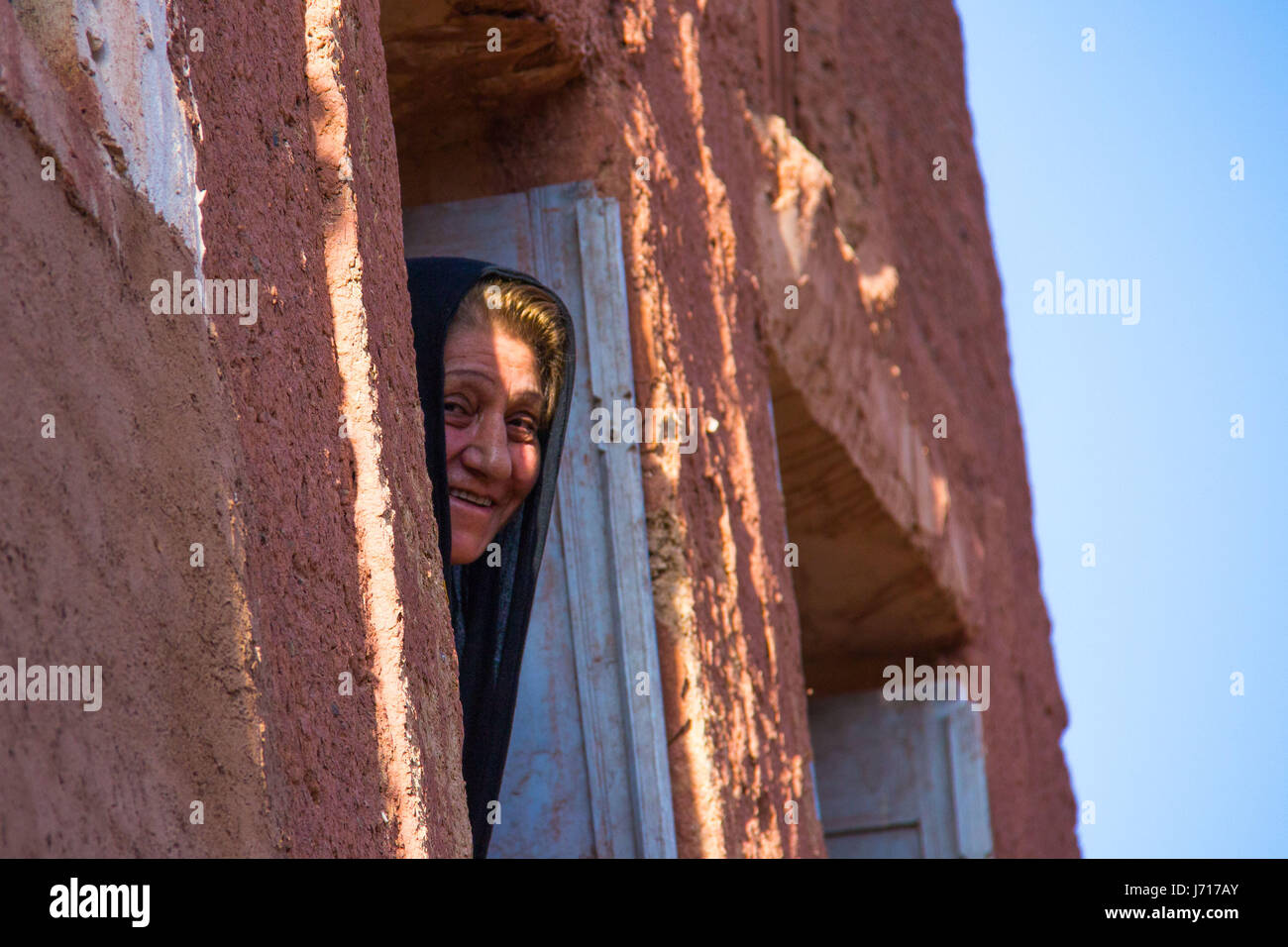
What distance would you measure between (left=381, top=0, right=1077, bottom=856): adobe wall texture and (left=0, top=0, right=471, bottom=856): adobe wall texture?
1488mm

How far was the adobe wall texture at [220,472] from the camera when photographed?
1688mm

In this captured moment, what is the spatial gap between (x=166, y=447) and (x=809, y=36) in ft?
17.3

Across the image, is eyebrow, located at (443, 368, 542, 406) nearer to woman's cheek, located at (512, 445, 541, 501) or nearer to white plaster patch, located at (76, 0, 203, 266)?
woman's cheek, located at (512, 445, 541, 501)

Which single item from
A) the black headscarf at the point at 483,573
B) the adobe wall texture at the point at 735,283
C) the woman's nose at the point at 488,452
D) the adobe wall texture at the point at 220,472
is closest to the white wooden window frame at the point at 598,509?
the adobe wall texture at the point at 735,283

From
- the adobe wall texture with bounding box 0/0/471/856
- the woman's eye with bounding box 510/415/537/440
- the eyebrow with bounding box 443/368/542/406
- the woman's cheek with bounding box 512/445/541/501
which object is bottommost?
the adobe wall texture with bounding box 0/0/471/856

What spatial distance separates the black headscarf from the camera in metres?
3.30

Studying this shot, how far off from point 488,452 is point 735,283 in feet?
4.86

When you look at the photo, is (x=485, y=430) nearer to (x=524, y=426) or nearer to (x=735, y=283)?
(x=524, y=426)

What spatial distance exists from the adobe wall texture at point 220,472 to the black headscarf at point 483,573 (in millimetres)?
732

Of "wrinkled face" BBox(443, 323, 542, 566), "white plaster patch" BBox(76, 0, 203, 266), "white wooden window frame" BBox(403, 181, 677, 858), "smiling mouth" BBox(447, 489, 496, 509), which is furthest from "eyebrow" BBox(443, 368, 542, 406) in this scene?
"white plaster patch" BBox(76, 0, 203, 266)

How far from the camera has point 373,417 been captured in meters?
2.35

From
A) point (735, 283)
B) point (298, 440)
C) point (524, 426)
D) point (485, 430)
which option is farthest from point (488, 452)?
point (735, 283)

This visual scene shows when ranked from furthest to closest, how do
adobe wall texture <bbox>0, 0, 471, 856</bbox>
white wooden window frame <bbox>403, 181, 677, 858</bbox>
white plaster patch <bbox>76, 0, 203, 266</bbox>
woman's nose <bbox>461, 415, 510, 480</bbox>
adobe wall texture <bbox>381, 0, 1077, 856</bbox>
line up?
1. adobe wall texture <bbox>381, 0, 1077, 856</bbox>
2. white wooden window frame <bbox>403, 181, 677, 858</bbox>
3. woman's nose <bbox>461, 415, 510, 480</bbox>
4. white plaster patch <bbox>76, 0, 203, 266</bbox>
5. adobe wall texture <bbox>0, 0, 471, 856</bbox>

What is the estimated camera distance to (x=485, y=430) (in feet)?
11.5
